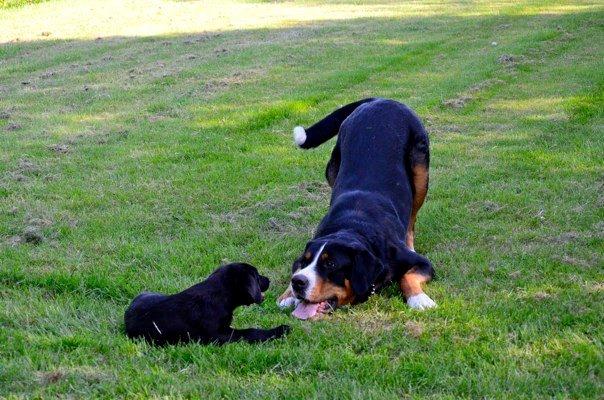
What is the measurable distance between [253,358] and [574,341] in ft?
5.97

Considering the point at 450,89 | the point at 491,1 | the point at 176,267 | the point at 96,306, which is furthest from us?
the point at 491,1

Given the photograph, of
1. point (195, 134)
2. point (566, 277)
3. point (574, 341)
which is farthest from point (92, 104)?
point (574, 341)

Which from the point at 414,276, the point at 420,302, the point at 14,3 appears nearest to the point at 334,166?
the point at 414,276

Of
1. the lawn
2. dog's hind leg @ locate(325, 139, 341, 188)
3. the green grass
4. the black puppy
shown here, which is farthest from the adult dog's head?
the green grass

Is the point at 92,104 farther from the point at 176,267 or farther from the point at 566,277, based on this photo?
the point at 566,277

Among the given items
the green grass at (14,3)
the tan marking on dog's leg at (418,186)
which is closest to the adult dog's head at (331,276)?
the tan marking on dog's leg at (418,186)

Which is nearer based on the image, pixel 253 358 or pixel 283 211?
pixel 253 358

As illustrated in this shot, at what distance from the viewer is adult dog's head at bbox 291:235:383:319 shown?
541cm

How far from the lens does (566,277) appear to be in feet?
19.1

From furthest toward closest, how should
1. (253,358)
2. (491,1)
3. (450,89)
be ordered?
(491,1) → (450,89) → (253,358)

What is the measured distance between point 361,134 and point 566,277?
229 centimetres

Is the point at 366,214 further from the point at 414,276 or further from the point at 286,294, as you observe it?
the point at 286,294

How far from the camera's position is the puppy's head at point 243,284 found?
5.12 meters

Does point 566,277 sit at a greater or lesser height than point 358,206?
lesser
